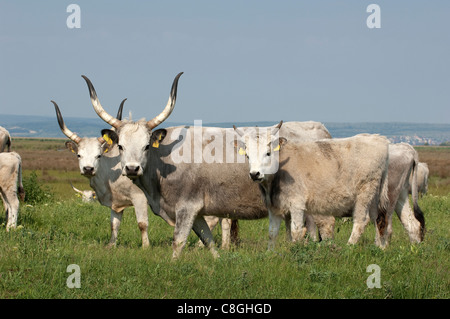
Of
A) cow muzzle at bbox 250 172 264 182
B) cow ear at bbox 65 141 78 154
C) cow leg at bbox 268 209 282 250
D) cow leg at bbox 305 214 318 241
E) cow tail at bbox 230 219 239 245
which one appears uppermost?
cow ear at bbox 65 141 78 154

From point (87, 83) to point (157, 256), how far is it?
145 inches

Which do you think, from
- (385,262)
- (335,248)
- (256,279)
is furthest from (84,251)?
(385,262)

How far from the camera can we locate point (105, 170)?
1184 centimetres

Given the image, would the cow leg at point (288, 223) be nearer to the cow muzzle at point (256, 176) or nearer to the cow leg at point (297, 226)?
the cow leg at point (297, 226)

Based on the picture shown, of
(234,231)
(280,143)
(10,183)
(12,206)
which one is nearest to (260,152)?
(280,143)

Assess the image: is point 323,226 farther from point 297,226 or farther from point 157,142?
point 157,142

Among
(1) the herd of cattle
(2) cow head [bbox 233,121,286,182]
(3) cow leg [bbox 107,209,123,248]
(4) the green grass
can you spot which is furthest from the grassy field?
(3) cow leg [bbox 107,209,123,248]

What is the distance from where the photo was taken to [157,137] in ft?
31.7

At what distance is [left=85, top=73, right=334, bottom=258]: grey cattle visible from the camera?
9461mm

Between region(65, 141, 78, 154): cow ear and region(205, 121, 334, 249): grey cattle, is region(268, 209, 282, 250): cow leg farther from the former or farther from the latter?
region(65, 141, 78, 154): cow ear

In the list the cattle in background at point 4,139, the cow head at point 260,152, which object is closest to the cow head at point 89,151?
the cow head at point 260,152

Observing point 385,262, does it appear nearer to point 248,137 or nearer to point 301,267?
point 301,267

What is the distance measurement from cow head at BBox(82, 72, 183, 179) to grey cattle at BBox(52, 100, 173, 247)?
1.55 meters

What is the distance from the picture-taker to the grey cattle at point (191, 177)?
9.46 meters
